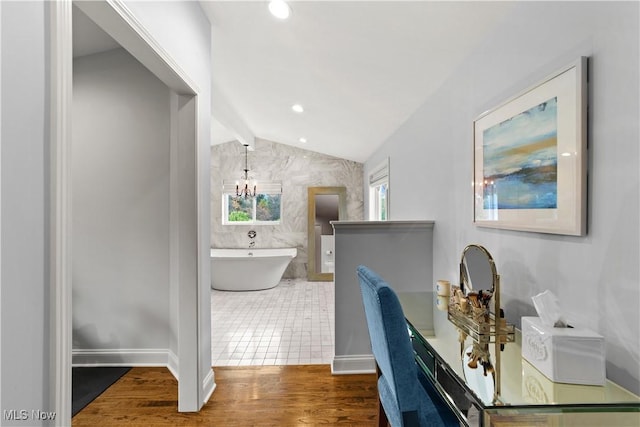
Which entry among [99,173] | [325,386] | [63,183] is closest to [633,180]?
[63,183]

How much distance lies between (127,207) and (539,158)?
289 centimetres

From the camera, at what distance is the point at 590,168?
1.05 metres

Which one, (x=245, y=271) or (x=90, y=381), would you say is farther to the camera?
(x=245, y=271)

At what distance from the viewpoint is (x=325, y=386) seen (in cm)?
225

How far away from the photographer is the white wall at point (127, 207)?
264 centimetres

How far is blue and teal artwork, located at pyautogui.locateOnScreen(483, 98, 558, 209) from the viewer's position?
1.21 m

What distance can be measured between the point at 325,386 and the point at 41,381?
Result: 179 centimetres

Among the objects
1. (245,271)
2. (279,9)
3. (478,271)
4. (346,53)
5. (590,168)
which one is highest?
(279,9)

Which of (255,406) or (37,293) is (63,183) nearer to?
(37,293)

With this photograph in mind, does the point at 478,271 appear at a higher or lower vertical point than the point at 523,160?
lower

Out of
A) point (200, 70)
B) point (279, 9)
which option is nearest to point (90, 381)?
point (200, 70)

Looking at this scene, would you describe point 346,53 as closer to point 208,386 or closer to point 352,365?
point 352,365

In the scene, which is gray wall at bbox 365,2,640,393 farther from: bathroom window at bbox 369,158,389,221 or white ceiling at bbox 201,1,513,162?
bathroom window at bbox 369,158,389,221

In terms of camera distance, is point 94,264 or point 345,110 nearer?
point 94,264
